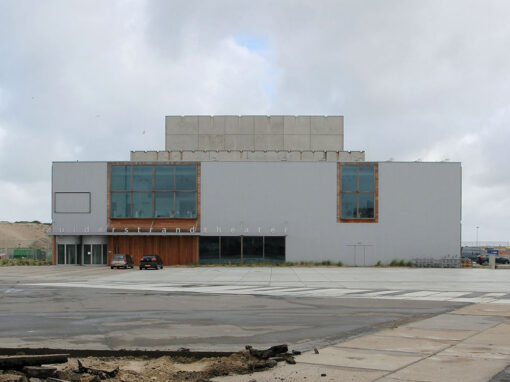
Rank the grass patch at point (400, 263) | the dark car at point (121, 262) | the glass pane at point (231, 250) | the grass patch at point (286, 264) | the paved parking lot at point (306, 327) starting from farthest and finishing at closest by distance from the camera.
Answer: the glass pane at point (231, 250) → the grass patch at point (400, 263) → the grass patch at point (286, 264) → the dark car at point (121, 262) → the paved parking lot at point (306, 327)

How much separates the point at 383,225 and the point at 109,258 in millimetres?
27173

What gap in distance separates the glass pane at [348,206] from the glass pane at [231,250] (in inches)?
421

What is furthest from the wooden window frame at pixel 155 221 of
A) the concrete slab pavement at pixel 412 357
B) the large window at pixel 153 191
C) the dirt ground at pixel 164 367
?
the dirt ground at pixel 164 367

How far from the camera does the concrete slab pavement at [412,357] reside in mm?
8852

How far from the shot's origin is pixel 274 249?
5894 cm

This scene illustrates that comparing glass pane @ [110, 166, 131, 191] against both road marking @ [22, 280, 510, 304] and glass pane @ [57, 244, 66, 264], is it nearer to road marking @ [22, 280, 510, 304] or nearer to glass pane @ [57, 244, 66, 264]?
glass pane @ [57, 244, 66, 264]

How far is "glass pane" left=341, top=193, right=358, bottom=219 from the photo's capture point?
59.2 m

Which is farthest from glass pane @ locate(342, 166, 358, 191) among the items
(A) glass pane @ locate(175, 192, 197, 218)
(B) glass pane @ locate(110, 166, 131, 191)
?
(B) glass pane @ locate(110, 166, 131, 191)

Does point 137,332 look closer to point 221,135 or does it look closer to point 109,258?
point 109,258

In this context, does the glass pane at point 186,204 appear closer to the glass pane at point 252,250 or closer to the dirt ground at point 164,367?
the glass pane at point 252,250

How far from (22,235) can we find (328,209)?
102996mm

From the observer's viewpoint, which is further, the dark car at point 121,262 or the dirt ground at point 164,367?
the dark car at point 121,262

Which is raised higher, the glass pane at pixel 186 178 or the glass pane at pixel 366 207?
the glass pane at pixel 186 178

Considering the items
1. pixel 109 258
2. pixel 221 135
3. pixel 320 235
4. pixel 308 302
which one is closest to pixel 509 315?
pixel 308 302
